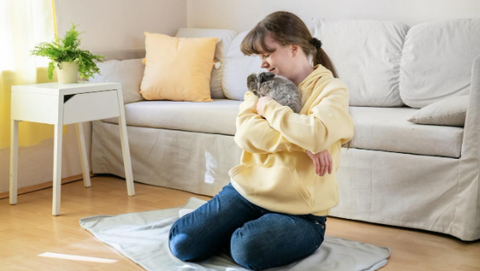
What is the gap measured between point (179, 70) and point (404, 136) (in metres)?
1.29

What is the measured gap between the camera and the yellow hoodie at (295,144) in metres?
1.70

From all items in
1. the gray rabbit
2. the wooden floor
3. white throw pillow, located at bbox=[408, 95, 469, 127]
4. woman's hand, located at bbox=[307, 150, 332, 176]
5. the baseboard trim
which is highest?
the gray rabbit

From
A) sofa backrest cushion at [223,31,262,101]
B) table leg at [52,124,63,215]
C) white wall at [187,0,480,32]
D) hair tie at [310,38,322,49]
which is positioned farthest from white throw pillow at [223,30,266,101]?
hair tie at [310,38,322,49]

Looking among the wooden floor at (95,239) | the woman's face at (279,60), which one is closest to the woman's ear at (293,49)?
the woman's face at (279,60)

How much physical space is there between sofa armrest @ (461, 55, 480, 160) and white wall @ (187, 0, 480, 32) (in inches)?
36.3

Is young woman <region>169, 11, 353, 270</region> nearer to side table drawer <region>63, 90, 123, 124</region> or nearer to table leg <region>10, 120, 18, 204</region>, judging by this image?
side table drawer <region>63, 90, 123, 124</region>

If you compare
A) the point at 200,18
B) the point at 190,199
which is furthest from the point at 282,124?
the point at 200,18

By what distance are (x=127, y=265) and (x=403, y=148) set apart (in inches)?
41.9

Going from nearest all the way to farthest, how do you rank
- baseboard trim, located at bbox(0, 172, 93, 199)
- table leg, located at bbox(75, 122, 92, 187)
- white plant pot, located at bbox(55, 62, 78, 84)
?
white plant pot, located at bbox(55, 62, 78, 84), baseboard trim, located at bbox(0, 172, 93, 199), table leg, located at bbox(75, 122, 92, 187)

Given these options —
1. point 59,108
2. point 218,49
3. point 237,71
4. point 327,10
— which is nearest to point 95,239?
point 59,108

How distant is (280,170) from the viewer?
1.79 metres

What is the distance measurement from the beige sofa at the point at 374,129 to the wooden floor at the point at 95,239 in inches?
2.8

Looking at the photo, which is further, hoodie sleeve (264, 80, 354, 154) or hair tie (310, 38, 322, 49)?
hair tie (310, 38, 322, 49)

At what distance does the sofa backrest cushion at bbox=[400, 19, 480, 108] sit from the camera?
257cm
